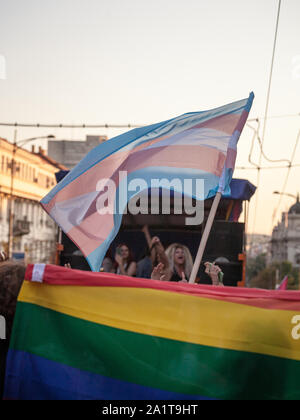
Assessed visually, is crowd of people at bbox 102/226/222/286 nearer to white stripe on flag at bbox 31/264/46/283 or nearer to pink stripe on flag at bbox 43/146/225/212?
pink stripe on flag at bbox 43/146/225/212

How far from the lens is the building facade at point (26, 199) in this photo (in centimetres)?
6312

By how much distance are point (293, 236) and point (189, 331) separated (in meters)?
117

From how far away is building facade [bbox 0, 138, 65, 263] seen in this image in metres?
63.1

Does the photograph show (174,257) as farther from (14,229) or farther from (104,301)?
(14,229)

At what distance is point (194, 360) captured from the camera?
3391 millimetres

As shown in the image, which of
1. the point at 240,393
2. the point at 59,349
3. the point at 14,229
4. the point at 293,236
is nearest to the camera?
the point at 240,393

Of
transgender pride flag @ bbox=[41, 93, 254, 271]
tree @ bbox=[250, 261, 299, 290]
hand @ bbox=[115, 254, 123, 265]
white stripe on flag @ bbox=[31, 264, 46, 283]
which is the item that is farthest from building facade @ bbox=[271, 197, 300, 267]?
white stripe on flag @ bbox=[31, 264, 46, 283]

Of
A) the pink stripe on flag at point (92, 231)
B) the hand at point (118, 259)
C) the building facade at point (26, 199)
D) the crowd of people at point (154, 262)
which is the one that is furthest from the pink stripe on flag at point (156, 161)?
the building facade at point (26, 199)

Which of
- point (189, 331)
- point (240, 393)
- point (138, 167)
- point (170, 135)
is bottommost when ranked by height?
point (240, 393)

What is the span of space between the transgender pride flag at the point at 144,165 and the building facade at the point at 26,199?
2142 inches

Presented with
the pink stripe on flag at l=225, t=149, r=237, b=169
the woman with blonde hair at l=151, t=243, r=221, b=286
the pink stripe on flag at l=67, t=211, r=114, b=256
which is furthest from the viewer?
the woman with blonde hair at l=151, t=243, r=221, b=286

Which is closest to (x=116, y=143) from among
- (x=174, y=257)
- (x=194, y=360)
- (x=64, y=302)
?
(x=64, y=302)

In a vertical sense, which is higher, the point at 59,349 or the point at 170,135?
the point at 170,135

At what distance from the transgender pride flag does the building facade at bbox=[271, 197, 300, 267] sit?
338 feet
